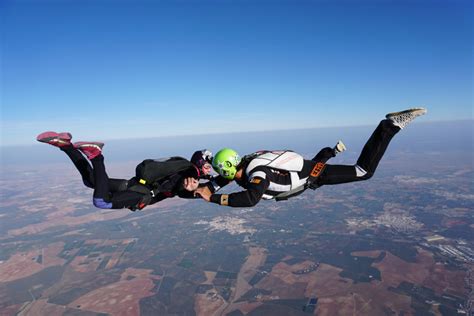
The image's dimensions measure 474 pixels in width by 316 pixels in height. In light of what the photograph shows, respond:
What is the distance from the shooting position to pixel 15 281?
127 feet

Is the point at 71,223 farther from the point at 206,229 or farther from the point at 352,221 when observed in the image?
the point at 352,221

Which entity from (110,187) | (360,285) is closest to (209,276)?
(360,285)

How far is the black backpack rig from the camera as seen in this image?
5.44 m

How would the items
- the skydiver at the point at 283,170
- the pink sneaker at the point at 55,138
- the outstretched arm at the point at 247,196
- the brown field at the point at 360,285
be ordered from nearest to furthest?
the outstretched arm at the point at 247,196 → the skydiver at the point at 283,170 → the pink sneaker at the point at 55,138 → the brown field at the point at 360,285

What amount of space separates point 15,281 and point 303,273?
123ft

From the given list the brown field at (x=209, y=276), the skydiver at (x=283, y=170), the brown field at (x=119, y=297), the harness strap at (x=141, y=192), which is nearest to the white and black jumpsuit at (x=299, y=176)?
the skydiver at (x=283, y=170)

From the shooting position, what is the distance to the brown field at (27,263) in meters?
41.3

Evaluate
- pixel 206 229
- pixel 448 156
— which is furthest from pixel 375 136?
pixel 448 156

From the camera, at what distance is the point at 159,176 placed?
218 inches

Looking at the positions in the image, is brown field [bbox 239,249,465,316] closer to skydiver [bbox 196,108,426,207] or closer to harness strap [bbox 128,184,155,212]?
skydiver [bbox 196,108,426,207]

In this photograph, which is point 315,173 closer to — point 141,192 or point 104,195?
point 141,192

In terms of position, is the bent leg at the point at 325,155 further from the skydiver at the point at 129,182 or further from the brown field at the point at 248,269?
the brown field at the point at 248,269

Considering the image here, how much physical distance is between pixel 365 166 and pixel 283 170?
180 centimetres

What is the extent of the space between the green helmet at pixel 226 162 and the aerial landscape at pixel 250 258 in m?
25.9
